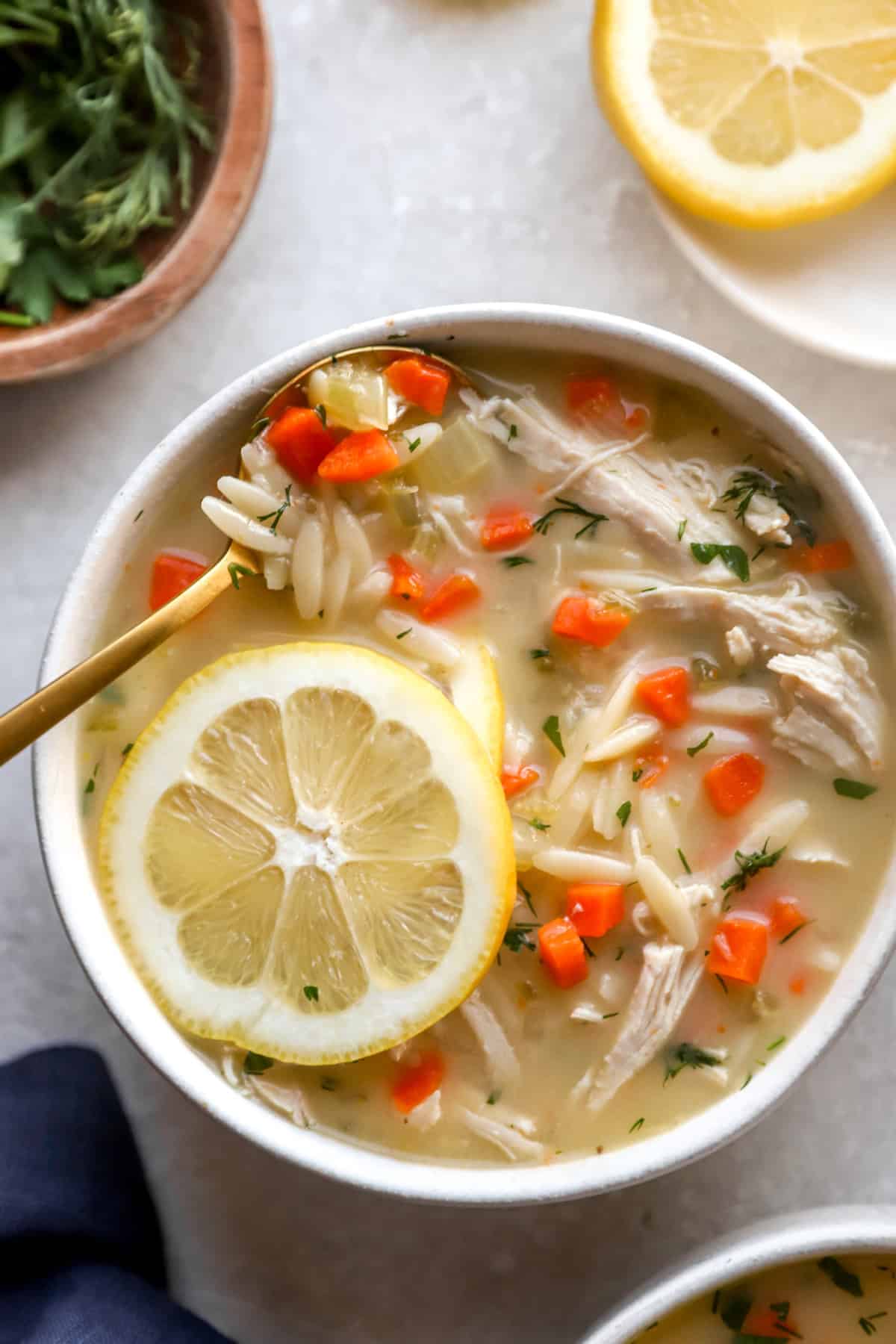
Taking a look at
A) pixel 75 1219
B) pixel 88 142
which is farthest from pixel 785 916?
pixel 88 142

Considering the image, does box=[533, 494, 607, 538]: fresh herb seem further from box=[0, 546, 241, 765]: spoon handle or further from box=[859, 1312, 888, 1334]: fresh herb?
box=[859, 1312, 888, 1334]: fresh herb

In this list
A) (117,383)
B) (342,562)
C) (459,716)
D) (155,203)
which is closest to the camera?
(459,716)

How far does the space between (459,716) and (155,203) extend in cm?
120

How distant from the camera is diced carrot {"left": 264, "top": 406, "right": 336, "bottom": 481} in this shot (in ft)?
7.27

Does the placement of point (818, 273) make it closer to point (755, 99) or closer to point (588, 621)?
point (755, 99)

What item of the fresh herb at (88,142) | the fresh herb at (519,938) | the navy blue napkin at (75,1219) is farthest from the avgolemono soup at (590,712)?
the fresh herb at (88,142)

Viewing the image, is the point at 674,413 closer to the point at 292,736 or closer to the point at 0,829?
the point at 292,736

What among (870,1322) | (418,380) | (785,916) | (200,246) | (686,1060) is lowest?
(870,1322)

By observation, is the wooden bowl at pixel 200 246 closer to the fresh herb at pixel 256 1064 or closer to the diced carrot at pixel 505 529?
the diced carrot at pixel 505 529

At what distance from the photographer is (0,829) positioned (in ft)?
8.65

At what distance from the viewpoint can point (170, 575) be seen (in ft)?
7.54

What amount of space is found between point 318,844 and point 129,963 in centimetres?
42

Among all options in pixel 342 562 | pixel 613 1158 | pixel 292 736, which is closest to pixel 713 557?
pixel 342 562

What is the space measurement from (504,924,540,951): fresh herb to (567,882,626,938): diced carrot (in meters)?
0.07
